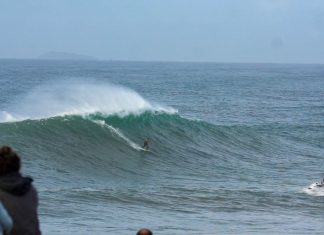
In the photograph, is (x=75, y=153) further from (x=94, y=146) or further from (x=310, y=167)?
(x=310, y=167)

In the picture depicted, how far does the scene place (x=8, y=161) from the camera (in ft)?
15.0

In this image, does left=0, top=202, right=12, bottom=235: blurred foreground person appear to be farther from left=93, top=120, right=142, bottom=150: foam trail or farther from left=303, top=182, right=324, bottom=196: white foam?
left=93, top=120, right=142, bottom=150: foam trail

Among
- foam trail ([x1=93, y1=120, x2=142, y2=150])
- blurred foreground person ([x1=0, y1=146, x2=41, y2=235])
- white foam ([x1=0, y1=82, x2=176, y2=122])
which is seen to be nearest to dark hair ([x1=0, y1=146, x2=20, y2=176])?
blurred foreground person ([x1=0, y1=146, x2=41, y2=235])

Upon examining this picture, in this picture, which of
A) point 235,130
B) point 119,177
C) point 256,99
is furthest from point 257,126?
point 256,99

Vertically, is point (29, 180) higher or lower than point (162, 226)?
higher

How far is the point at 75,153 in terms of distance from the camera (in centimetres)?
2298

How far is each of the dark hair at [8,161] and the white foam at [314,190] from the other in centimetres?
1499

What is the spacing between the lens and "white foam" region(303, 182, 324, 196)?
18.8 m

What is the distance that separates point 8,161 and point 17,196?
0.26m

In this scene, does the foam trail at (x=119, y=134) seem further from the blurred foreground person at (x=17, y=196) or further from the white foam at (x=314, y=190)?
the blurred foreground person at (x=17, y=196)

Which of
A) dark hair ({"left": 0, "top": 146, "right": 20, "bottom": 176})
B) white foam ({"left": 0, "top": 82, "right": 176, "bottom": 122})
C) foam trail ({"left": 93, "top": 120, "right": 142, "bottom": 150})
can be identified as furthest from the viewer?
white foam ({"left": 0, "top": 82, "right": 176, "bottom": 122})

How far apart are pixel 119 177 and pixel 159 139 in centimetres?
777

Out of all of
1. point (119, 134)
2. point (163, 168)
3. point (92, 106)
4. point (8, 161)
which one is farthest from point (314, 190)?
point (8, 161)

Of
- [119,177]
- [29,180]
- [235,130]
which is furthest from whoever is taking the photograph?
[235,130]
